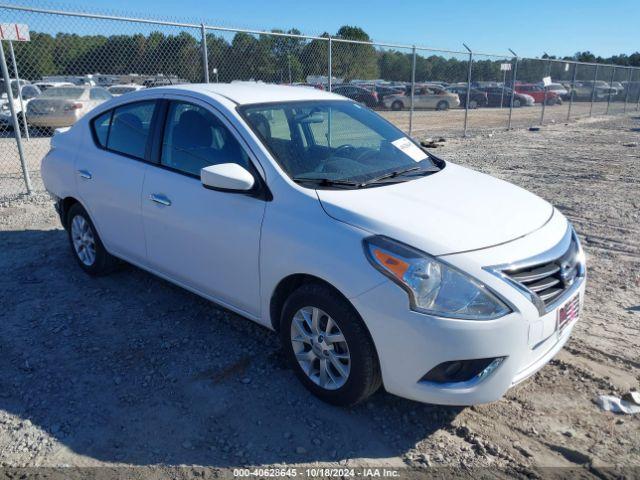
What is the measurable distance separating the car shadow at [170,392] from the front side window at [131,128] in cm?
125

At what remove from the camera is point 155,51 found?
875 cm

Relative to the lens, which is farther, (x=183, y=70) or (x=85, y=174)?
(x=183, y=70)

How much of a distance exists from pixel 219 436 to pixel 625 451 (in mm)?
2094

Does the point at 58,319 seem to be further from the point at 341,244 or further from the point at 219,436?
the point at 341,244

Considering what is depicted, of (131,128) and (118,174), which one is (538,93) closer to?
(131,128)

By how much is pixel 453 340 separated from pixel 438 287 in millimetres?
256

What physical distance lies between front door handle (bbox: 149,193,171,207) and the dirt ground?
3.14 feet

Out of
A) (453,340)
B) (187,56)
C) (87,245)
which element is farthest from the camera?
(187,56)

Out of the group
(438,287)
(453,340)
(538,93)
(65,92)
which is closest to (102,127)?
(438,287)

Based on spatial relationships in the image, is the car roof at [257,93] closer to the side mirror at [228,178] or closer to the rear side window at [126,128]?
the rear side window at [126,128]

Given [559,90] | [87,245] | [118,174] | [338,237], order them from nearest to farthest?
1. [338,237]
2. [118,174]
3. [87,245]
4. [559,90]

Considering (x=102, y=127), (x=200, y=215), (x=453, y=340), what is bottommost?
(x=453, y=340)

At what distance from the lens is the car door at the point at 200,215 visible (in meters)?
3.16

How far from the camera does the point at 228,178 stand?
3006 mm
